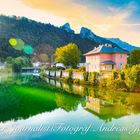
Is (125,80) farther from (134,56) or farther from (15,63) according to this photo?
(15,63)

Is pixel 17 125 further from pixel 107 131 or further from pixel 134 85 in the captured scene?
pixel 134 85

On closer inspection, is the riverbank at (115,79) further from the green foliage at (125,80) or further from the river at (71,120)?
the river at (71,120)

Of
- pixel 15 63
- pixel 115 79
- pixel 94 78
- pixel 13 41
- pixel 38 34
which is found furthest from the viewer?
pixel 38 34

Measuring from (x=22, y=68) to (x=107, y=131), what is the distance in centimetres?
9353

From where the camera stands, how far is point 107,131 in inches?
596

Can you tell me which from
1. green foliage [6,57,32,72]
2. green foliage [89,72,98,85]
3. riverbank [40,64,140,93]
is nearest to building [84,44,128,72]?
riverbank [40,64,140,93]

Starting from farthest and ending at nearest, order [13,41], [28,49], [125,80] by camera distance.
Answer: [28,49] → [13,41] → [125,80]

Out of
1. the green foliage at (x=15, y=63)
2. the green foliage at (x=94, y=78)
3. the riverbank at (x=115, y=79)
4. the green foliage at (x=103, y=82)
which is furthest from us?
the green foliage at (x=15, y=63)

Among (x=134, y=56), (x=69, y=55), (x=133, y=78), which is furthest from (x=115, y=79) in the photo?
(x=69, y=55)

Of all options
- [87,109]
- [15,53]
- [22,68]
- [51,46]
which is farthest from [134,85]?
[51,46]

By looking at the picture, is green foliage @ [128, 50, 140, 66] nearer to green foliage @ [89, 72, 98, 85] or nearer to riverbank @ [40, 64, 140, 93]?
riverbank @ [40, 64, 140, 93]

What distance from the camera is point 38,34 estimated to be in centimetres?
14425

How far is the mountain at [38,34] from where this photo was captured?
136 metres

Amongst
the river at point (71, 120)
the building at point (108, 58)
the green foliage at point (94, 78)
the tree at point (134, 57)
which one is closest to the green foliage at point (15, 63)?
the tree at point (134, 57)
